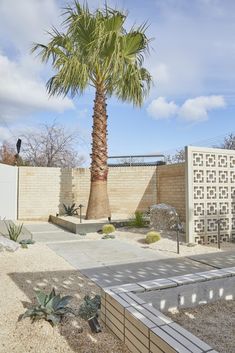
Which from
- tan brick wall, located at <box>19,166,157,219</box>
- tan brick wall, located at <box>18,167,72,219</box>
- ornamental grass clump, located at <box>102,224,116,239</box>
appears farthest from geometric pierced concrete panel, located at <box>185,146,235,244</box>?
tan brick wall, located at <box>18,167,72,219</box>

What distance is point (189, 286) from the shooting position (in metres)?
3.41

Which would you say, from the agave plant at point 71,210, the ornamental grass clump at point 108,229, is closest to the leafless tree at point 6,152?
the agave plant at point 71,210

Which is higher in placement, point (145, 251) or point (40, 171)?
point (40, 171)

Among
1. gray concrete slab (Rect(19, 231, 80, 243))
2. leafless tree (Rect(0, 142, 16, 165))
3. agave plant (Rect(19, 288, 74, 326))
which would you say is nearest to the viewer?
agave plant (Rect(19, 288, 74, 326))

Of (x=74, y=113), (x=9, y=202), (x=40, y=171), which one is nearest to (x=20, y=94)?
(x=74, y=113)

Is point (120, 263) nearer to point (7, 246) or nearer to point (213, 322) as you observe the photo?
point (7, 246)

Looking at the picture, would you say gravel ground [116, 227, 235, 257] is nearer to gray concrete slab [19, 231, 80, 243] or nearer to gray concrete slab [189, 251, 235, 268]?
gray concrete slab [189, 251, 235, 268]

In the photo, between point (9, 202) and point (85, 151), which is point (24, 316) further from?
point (85, 151)

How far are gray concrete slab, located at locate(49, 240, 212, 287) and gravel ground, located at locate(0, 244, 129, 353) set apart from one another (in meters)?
0.32

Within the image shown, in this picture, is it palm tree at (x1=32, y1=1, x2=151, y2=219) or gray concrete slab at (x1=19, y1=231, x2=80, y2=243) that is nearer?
gray concrete slab at (x1=19, y1=231, x2=80, y2=243)

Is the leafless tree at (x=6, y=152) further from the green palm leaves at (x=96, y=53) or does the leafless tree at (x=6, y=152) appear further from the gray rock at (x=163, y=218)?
the gray rock at (x=163, y=218)

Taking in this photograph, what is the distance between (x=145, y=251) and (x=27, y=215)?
7878 millimetres

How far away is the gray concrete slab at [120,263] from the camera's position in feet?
16.8

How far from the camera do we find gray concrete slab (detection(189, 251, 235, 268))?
589 centimetres
